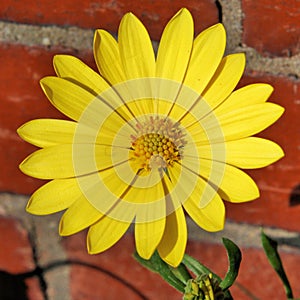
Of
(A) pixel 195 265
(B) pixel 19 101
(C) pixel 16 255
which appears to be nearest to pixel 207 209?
(A) pixel 195 265

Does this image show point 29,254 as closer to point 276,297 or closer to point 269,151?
point 276,297

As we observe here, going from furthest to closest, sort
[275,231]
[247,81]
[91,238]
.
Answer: [275,231]
[247,81]
[91,238]

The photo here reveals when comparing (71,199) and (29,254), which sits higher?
(71,199)

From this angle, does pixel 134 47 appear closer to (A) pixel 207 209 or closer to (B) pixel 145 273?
(A) pixel 207 209

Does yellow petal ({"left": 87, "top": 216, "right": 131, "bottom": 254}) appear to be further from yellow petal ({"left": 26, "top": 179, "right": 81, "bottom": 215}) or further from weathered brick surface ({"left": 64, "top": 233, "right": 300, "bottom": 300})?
weathered brick surface ({"left": 64, "top": 233, "right": 300, "bottom": 300})

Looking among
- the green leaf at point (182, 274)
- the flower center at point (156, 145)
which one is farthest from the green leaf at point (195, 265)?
the flower center at point (156, 145)

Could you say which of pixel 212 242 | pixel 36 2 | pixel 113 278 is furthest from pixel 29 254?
pixel 36 2
